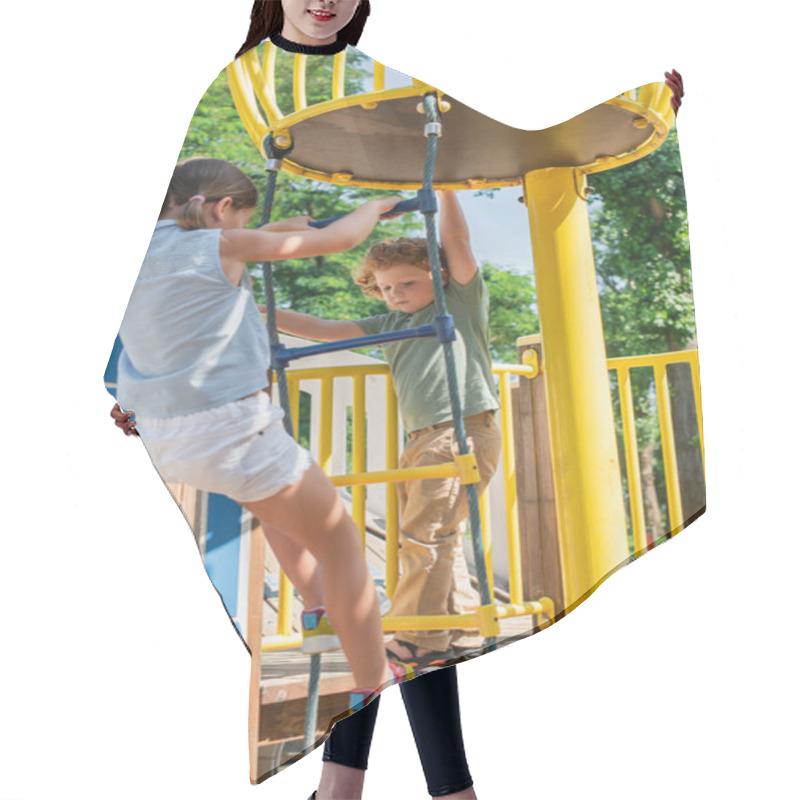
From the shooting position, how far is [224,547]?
1.79 metres

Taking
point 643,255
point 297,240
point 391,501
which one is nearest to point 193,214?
point 297,240

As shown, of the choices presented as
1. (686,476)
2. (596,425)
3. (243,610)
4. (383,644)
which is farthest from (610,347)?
(243,610)

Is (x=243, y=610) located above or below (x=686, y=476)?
below

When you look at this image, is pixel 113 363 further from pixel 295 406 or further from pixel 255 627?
pixel 255 627

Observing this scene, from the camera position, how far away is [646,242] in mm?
1930

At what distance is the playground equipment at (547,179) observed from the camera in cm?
182

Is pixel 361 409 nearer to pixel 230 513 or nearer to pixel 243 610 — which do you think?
pixel 230 513

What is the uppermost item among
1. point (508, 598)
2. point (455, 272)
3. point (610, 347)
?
point (455, 272)

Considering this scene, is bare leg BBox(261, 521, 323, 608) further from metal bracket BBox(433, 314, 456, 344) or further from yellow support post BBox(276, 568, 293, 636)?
metal bracket BBox(433, 314, 456, 344)

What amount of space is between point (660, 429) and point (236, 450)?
2.66ft

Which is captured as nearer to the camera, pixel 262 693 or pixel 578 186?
pixel 262 693

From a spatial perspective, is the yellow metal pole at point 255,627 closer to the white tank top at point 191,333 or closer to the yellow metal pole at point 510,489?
the white tank top at point 191,333

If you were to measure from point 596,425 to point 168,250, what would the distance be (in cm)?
88

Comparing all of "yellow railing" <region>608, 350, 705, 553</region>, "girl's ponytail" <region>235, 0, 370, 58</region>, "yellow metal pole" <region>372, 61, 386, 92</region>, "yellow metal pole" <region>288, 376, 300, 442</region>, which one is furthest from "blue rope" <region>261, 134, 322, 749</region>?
"yellow railing" <region>608, 350, 705, 553</region>
